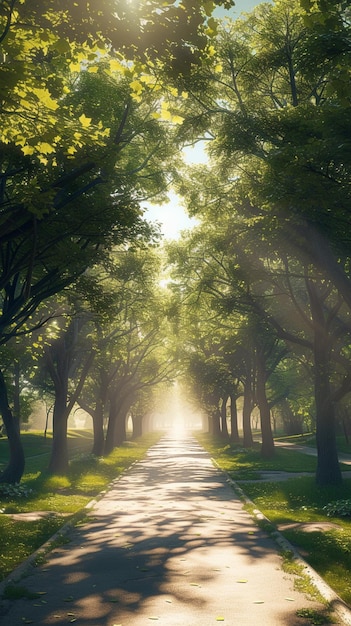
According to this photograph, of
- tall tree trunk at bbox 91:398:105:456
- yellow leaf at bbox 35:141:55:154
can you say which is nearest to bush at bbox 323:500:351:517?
yellow leaf at bbox 35:141:55:154

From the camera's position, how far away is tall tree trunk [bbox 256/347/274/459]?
33188 millimetres

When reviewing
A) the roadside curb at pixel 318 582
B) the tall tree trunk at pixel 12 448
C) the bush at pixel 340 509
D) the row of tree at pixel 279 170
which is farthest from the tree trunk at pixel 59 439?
the roadside curb at pixel 318 582

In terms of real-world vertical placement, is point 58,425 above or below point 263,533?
above

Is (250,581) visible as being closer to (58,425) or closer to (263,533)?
(263,533)

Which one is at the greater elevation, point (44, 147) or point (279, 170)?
point (279, 170)

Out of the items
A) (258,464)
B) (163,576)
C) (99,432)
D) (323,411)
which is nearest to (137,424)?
(99,432)

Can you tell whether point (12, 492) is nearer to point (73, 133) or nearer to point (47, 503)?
point (47, 503)

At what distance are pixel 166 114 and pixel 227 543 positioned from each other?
23.6 ft

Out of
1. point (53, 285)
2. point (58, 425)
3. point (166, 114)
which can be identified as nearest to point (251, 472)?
point (58, 425)

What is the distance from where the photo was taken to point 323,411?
63.9 feet

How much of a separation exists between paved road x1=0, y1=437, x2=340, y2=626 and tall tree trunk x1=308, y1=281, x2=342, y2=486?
602cm

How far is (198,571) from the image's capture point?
8.09 m

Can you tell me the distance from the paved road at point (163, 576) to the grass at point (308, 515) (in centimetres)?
62

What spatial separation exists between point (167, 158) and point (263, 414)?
2035 centimetres
